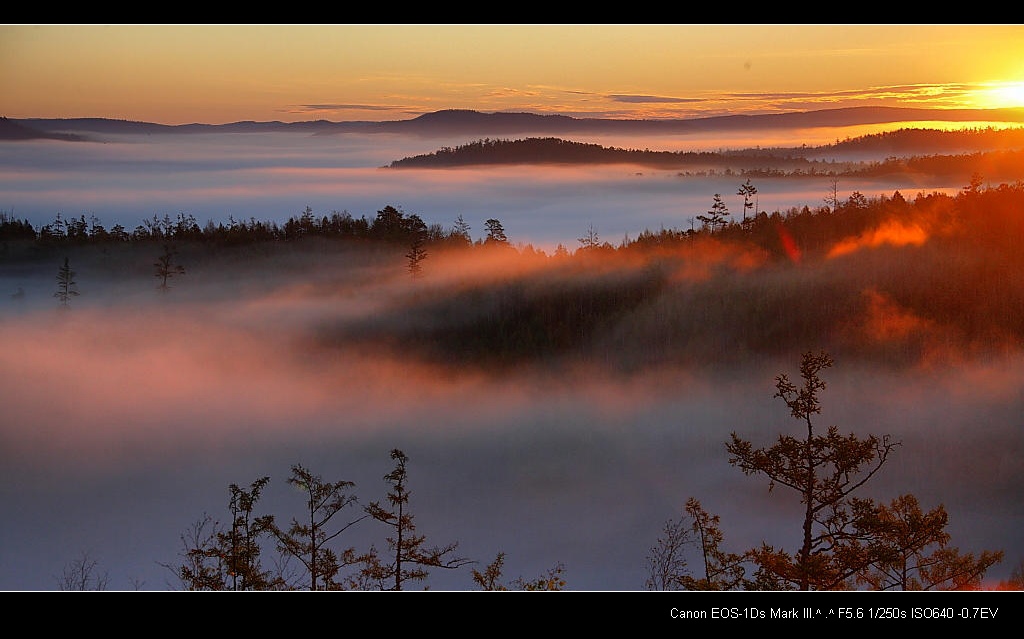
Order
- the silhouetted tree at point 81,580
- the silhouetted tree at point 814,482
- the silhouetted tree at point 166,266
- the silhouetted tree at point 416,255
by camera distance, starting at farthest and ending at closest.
Answer: the silhouetted tree at point 166,266 < the silhouetted tree at point 416,255 < the silhouetted tree at point 81,580 < the silhouetted tree at point 814,482

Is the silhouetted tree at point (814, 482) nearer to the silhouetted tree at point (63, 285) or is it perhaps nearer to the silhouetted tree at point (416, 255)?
the silhouetted tree at point (416, 255)

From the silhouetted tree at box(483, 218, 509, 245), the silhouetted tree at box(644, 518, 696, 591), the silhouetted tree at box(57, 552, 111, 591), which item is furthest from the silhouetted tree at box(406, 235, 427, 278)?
the silhouetted tree at box(644, 518, 696, 591)

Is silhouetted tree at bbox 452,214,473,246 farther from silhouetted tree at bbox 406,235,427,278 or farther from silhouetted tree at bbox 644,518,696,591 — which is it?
silhouetted tree at bbox 644,518,696,591

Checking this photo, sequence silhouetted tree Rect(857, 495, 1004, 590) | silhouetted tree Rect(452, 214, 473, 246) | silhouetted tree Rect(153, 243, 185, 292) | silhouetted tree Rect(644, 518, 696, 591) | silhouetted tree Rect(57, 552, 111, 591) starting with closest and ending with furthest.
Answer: silhouetted tree Rect(857, 495, 1004, 590), silhouetted tree Rect(644, 518, 696, 591), silhouetted tree Rect(57, 552, 111, 591), silhouetted tree Rect(452, 214, 473, 246), silhouetted tree Rect(153, 243, 185, 292)

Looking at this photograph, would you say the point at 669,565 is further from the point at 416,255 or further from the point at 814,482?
the point at 416,255

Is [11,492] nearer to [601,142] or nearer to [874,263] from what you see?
[601,142]

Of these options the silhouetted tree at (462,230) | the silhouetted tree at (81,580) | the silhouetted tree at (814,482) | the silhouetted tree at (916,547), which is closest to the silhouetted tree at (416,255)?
the silhouetted tree at (462,230)

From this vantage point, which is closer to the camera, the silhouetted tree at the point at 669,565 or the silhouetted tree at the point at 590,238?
the silhouetted tree at the point at 669,565

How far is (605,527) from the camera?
44531 millimetres

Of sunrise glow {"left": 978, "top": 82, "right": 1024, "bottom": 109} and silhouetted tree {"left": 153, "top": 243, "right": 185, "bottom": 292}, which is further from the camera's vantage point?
silhouetted tree {"left": 153, "top": 243, "right": 185, "bottom": 292}

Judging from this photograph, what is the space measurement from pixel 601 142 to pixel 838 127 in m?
→ 8.97

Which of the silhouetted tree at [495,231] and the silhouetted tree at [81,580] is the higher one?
the silhouetted tree at [495,231]
